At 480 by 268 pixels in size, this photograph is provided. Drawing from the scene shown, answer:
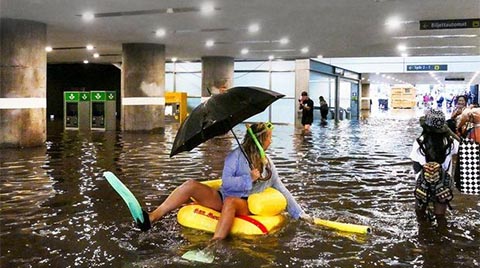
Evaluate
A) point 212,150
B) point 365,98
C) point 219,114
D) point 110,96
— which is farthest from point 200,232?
point 365,98

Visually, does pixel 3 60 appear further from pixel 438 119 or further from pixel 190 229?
pixel 438 119

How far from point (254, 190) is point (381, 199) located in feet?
8.66

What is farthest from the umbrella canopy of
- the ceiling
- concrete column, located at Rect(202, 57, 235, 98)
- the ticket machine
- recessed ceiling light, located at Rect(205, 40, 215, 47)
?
the ticket machine

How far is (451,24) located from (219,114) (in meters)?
12.3

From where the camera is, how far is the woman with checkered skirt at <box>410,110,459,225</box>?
5645 millimetres

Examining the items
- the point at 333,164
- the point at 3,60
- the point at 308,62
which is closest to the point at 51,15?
the point at 3,60

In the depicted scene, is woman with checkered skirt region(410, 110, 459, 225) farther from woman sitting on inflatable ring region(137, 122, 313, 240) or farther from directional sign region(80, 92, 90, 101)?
directional sign region(80, 92, 90, 101)

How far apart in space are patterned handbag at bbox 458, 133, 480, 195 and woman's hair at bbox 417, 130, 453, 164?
0.22 m

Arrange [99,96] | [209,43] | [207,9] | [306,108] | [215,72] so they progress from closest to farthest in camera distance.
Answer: [207,9] → [306,108] → [209,43] → [99,96] → [215,72]

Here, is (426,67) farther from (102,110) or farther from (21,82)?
(21,82)

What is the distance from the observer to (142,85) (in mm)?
21891

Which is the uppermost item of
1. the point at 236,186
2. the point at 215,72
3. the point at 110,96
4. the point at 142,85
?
the point at 215,72

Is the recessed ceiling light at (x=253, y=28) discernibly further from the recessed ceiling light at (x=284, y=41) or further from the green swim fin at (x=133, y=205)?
the green swim fin at (x=133, y=205)

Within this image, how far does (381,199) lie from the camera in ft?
23.7
